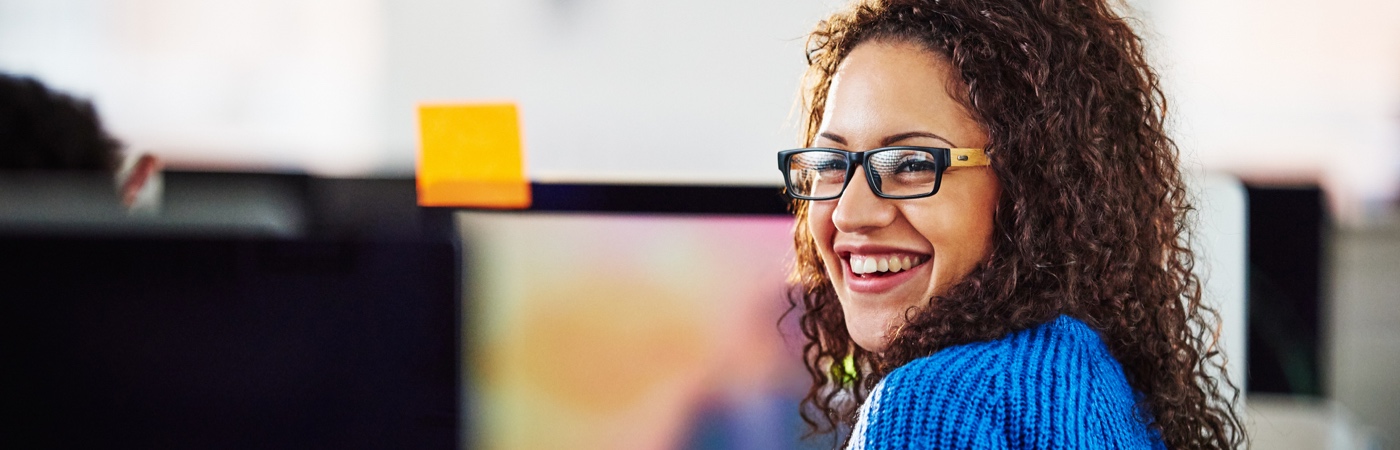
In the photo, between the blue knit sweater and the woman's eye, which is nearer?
the blue knit sweater

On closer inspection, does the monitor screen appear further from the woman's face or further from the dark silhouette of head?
the dark silhouette of head

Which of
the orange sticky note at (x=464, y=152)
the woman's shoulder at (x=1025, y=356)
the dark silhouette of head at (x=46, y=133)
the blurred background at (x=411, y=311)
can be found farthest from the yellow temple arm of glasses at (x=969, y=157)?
the dark silhouette of head at (x=46, y=133)

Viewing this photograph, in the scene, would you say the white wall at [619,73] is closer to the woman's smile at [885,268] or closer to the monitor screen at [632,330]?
the monitor screen at [632,330]

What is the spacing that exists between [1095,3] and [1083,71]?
92 millimetres

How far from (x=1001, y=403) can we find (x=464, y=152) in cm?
68

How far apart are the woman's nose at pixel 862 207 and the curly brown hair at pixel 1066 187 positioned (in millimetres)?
79

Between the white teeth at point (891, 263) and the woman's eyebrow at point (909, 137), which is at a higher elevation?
the woman's eyebrow at point (909, 137)

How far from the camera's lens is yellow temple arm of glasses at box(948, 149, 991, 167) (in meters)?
0.80

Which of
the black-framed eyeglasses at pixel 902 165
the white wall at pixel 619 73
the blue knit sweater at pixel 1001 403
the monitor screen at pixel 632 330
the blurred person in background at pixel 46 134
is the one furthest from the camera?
the white wall at pixel 619 73

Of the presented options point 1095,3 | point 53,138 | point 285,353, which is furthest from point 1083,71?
point 53,138

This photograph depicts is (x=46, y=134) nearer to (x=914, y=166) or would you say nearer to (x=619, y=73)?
(x=619, y=73)

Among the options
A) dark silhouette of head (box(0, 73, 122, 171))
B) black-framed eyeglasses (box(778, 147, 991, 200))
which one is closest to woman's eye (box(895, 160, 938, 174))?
black-framed eyeglasses (box(778, 147, 991, 200))

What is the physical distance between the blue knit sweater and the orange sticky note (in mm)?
562

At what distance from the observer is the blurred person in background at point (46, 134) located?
1296 mm
